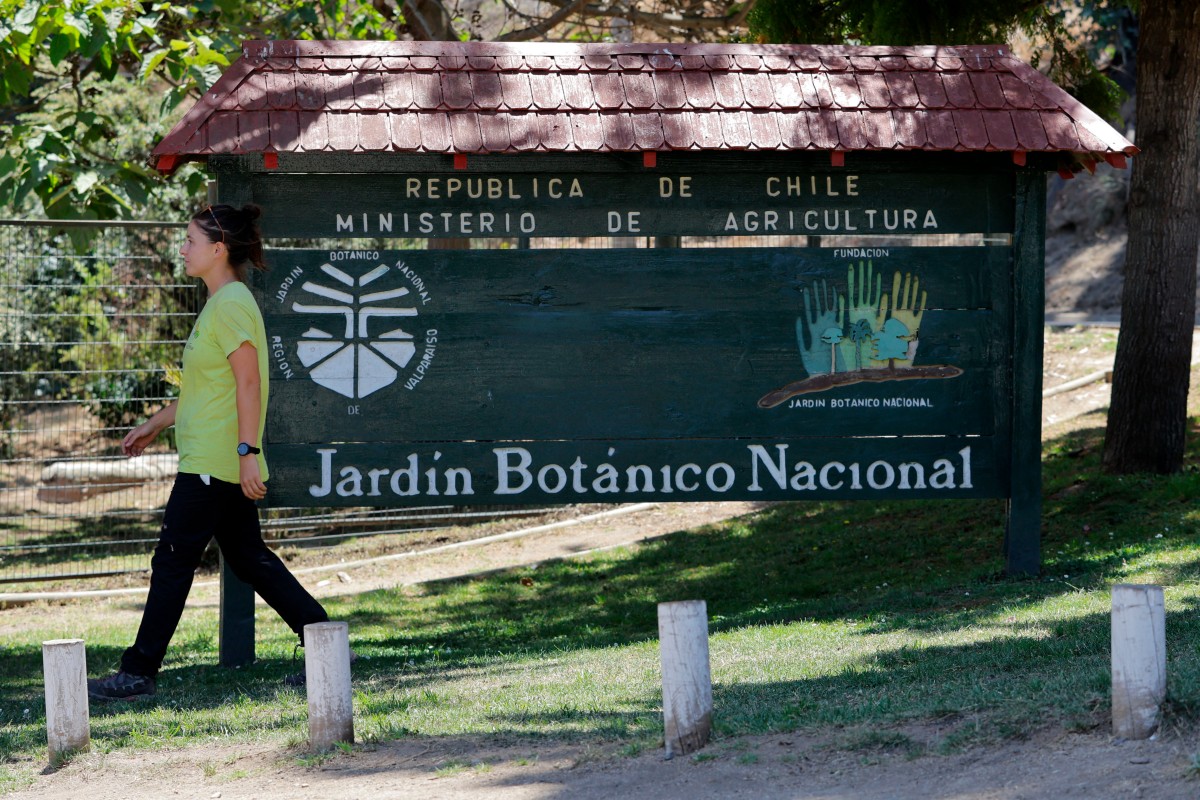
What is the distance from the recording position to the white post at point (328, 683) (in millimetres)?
4820

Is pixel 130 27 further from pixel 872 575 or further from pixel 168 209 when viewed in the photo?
pixel 168 209

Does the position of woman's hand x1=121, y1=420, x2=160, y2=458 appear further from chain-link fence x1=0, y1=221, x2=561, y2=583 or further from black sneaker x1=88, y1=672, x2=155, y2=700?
chain-link fence x1=0, y1=221, x2=561, y2=583

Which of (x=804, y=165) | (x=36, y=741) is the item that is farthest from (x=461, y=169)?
(x=36, y=741)

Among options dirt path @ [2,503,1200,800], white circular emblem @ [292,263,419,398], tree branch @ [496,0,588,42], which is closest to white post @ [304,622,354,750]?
dirt path @ [2,503,1200,800]

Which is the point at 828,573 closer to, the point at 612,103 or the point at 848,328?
the point at 848,328

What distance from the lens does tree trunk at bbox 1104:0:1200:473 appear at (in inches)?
389

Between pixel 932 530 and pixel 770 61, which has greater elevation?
pixel 770 61

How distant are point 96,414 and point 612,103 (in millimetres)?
7208

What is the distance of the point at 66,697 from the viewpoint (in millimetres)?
4938

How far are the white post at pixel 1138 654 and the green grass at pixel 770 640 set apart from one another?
0.09 meters

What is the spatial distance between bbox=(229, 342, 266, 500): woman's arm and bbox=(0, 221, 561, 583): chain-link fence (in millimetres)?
4971

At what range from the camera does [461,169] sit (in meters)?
7.26

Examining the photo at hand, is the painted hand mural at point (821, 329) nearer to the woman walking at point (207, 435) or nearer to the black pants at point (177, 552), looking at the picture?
the woman walking at point (207, 435)

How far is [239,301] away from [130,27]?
3.19 meters
